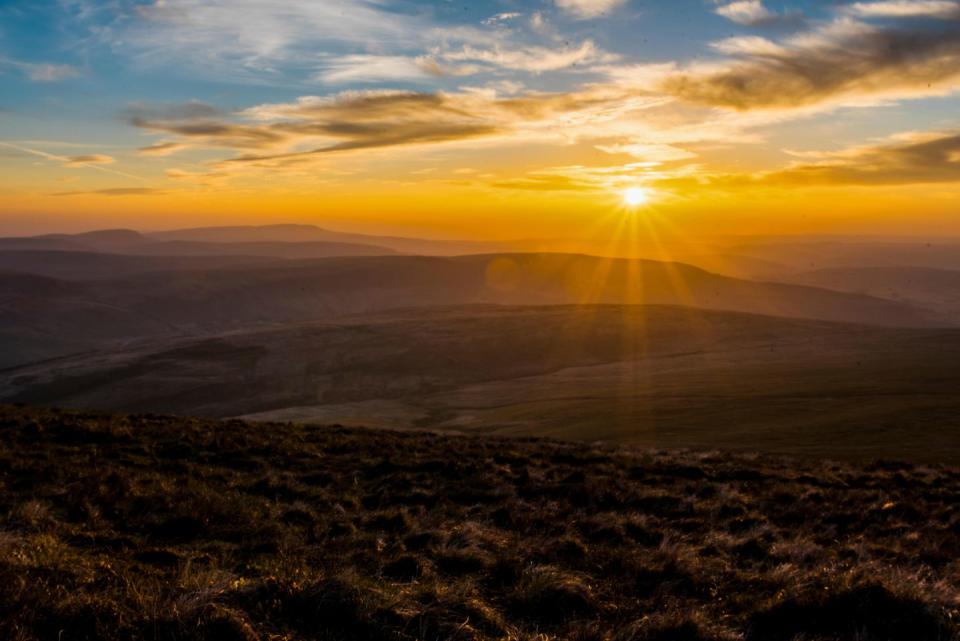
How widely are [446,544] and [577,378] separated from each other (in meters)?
99.5

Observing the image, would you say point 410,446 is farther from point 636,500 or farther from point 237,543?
point 237,543

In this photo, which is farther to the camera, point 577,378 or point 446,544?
point 577,378

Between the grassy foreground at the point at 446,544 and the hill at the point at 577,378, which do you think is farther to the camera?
the hill at the point at 577,378

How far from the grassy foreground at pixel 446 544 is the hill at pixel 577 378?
2123cm

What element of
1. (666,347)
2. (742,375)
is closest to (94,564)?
(742,375)

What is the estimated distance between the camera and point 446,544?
37.1 feet

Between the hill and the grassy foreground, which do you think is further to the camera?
the hill

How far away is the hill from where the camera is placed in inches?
1881

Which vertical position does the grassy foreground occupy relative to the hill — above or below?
above

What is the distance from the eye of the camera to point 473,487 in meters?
17.6

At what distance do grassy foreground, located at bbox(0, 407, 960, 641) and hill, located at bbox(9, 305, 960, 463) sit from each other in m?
21.2

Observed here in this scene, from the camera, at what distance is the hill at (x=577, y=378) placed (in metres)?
47.8

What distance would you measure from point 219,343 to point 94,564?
16793 cm

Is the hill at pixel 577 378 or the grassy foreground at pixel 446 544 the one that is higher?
the grassy foreground at pixel 446 544
